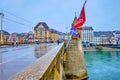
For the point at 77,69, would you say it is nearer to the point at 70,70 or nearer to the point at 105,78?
the point at 70,70

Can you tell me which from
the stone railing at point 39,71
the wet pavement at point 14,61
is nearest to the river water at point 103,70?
the wet pavement at point 14,61

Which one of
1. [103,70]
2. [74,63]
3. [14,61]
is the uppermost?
[14,61]

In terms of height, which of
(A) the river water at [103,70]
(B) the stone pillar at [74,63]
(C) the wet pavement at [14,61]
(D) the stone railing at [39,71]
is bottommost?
(A) the river water at [103,70]

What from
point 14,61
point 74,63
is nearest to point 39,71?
point 14,61

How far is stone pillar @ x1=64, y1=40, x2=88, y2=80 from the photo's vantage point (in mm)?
42831

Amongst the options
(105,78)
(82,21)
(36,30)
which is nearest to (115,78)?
(105,78)

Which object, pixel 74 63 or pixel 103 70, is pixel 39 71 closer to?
pixel 74 63

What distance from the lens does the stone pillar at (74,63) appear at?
42.8 metres

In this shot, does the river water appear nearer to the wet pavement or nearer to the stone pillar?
the stone pillar

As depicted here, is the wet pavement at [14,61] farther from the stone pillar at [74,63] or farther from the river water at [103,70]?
the river water at [103,70]

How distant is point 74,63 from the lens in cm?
4459

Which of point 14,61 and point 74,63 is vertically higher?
point 14,61

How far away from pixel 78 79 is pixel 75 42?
8.77 metres

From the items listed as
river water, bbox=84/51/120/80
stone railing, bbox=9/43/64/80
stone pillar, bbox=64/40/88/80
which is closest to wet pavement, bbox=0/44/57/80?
stone railing, bbox=9/43/64/80
